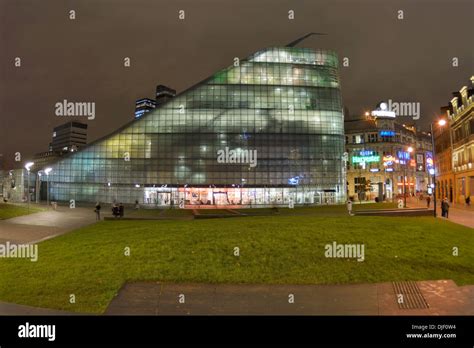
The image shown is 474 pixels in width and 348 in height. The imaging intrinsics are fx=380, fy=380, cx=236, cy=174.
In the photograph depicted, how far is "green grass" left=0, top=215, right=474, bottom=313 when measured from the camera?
40.7ft

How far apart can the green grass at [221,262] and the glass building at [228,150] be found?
5936 cm

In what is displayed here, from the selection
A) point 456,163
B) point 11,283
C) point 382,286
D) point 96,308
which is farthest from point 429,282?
point 456,163

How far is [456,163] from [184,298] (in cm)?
7199

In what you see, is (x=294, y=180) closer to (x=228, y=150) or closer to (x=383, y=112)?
(x=228, y=150)

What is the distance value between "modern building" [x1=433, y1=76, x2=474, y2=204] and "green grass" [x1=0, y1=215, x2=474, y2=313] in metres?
50.8

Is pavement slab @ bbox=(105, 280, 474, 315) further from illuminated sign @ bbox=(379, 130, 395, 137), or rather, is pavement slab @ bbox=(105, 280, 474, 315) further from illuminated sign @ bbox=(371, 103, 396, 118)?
illuminated sign @ bbox=(379, 130, 395, 137)

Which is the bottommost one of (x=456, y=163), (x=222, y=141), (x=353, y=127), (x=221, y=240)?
(x=221, y=240)

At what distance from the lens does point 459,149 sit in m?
68.0

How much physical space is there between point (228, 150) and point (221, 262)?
65.7 meters

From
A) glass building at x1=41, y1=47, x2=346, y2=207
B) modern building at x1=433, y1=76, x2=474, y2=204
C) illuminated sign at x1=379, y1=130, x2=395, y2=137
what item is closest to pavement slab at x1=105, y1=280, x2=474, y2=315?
modern building at x1=433, y1=76, x2=474, y2=204
